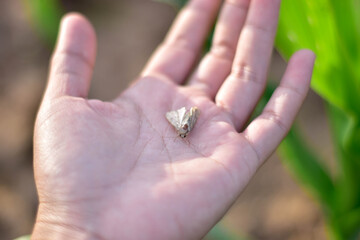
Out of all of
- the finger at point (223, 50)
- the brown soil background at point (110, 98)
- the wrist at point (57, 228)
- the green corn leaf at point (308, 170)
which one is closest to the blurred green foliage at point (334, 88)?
the green corn leaf at point (308, 170)

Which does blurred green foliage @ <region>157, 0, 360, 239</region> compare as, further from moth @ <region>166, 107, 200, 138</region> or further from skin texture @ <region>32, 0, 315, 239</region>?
moth @ <region>166, 107, 200, 138</region>

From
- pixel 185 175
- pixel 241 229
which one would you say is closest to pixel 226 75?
pixel 185 175

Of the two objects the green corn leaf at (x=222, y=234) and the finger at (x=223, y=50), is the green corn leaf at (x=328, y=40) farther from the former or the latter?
the green corn leaf at (x=222, y=234)

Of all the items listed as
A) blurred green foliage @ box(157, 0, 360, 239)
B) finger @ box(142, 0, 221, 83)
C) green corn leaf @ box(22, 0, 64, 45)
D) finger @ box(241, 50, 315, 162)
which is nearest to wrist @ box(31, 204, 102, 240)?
finger @ box(241, 50, 315, 162)

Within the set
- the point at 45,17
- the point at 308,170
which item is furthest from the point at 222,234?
the point at 45,17

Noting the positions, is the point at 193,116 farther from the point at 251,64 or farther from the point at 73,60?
the point at 73,60

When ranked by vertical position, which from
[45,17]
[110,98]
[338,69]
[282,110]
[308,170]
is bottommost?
[110,98]

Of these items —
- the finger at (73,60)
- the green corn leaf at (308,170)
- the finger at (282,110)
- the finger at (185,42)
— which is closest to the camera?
the finger at (282,110)
